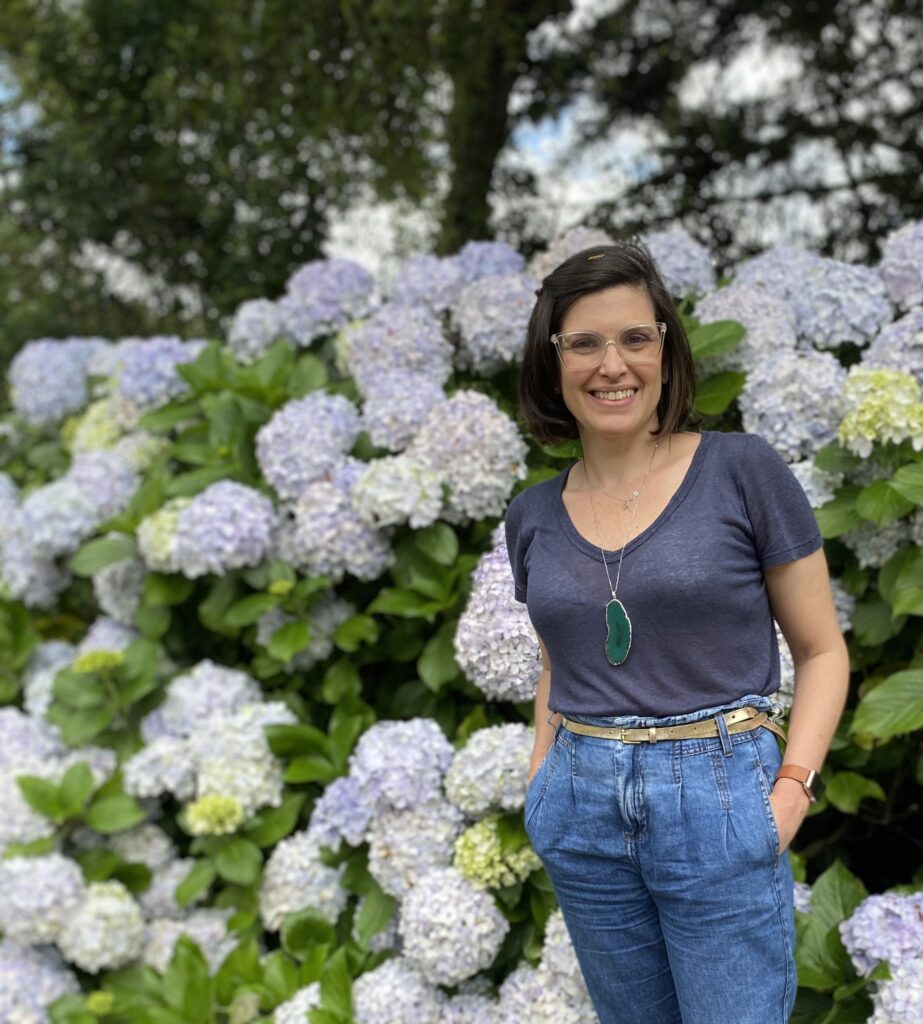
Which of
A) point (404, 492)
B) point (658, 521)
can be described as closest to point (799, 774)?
point (658, 521)

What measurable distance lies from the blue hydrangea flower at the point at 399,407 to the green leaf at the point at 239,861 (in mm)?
1047

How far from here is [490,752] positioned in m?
2.26

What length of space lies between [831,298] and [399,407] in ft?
3.47

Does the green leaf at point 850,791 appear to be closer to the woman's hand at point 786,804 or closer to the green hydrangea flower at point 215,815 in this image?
the woman's hand at point 786,804

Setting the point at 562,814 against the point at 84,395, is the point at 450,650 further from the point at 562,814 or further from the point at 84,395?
the point at 84,395

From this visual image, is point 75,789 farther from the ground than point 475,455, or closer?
closer

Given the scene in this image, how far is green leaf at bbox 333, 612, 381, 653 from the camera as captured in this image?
2.77m

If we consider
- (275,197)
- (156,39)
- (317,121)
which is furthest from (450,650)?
(156,39)

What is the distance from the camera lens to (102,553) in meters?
3.11

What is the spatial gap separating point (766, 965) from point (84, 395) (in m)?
3.38

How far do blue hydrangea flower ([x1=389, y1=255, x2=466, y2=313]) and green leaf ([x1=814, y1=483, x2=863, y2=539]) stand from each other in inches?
50.6

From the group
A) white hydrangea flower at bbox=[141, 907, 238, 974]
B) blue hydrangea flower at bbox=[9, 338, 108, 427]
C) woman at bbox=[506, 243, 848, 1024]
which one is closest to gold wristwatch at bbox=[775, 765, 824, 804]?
woman at bbox=[506, 243, 848, 1024]

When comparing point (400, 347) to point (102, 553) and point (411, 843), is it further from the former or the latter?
point (411, 843)

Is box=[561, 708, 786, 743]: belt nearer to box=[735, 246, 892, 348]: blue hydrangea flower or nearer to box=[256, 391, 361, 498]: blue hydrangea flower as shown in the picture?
box=[735, 246, 892, 348]: blue hydrangea flower
